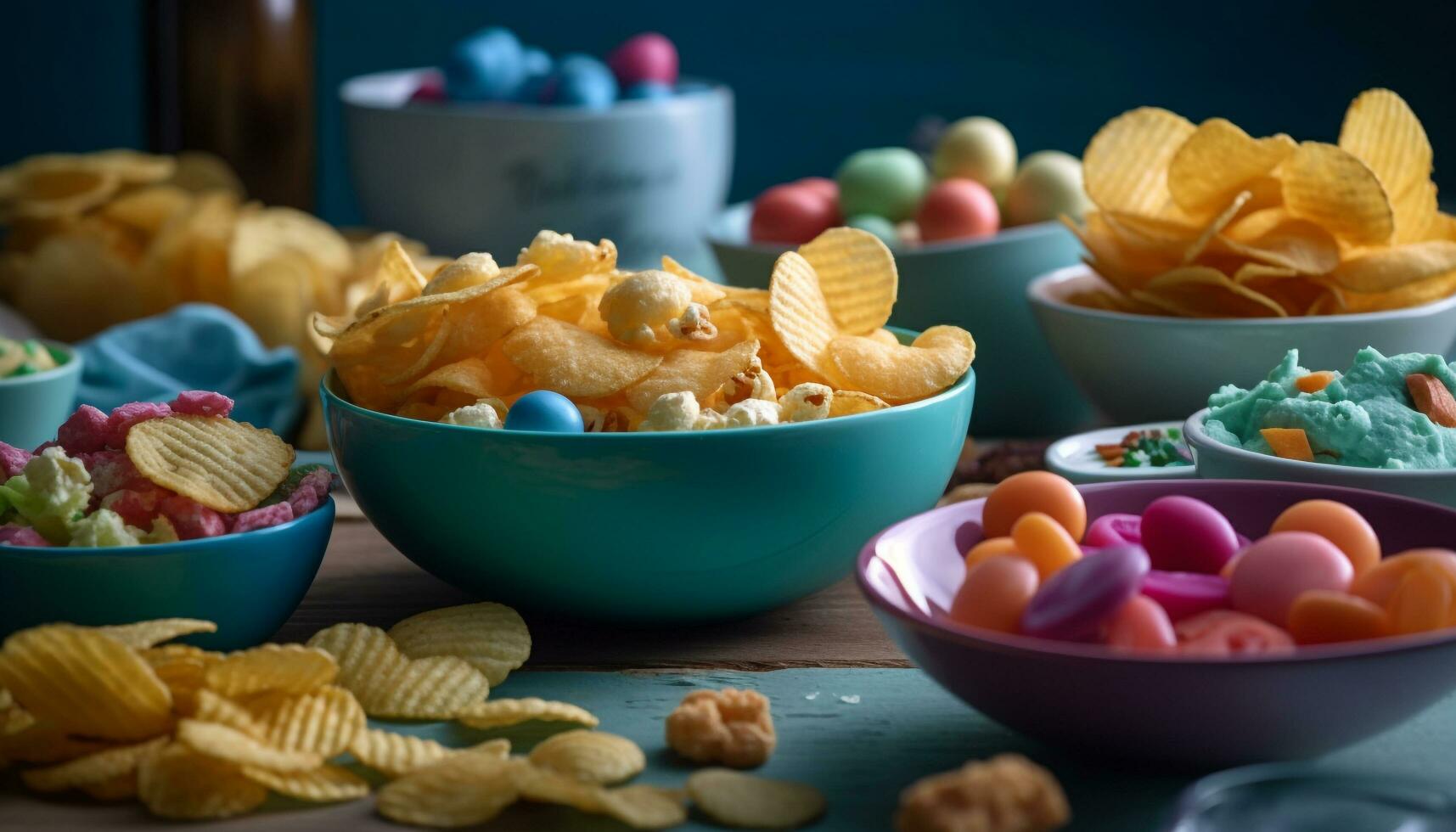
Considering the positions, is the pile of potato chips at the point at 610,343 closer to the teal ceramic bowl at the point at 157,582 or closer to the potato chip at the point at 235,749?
the teal ceramic bowl at the point at 157,582

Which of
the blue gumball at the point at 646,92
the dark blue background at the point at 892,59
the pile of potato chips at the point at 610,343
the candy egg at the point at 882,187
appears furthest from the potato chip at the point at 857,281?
the dark blue background at the point at 892,59

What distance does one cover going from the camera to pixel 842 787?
0.63 metres

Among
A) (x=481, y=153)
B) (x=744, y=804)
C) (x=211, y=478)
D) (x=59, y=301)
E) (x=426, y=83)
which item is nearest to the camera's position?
(x=744, y=804)

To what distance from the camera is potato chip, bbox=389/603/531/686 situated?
729mm

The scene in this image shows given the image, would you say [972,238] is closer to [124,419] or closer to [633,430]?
[633,430]

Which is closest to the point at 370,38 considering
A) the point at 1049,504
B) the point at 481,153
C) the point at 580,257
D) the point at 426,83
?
the point at 426,83

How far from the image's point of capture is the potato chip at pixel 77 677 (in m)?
0.61

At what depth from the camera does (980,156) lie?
1358 millimetres

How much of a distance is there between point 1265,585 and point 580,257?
398 mm

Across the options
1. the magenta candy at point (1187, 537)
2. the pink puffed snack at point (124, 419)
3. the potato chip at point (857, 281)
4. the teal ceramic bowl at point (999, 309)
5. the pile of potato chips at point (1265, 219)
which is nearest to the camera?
the magenta candy at point (1187, 537)

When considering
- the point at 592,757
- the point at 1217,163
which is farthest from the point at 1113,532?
the point at 1217,163

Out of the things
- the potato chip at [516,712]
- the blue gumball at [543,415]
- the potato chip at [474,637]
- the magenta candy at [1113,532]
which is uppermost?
the blue gumball at [543,415]

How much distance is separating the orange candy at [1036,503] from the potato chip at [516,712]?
19cm

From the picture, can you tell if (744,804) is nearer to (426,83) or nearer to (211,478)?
(211,478)
